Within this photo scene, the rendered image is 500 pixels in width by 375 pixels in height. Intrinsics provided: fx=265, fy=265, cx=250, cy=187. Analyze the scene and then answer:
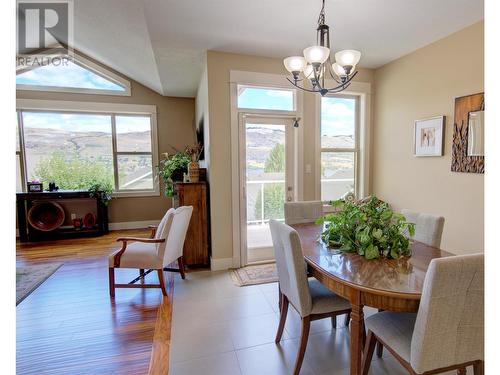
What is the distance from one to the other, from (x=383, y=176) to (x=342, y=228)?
249 cm

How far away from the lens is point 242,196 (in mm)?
3543

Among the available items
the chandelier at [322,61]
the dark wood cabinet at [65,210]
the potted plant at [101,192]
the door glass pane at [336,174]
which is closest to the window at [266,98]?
the door glass pane at [336,174]

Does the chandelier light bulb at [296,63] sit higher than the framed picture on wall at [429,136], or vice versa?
the chandelier light bulb at [296,63]

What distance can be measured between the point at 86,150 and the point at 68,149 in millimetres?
318

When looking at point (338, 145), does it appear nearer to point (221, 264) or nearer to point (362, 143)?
point (362, 143)

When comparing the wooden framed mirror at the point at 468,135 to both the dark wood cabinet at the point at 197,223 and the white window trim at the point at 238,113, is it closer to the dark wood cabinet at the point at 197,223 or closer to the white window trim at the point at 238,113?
the white window trim at the point at 238,113

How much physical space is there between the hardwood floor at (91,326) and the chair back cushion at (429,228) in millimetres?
2205

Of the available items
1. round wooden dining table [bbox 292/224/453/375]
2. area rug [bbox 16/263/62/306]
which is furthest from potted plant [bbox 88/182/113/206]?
round wooden dining table [bbox 292/224/453/375]

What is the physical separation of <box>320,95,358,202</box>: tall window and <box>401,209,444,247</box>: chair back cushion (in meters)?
1.84

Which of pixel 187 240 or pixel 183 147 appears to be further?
pixel 183 147

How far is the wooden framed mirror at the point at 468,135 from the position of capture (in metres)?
2.66

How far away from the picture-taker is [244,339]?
2160 mm

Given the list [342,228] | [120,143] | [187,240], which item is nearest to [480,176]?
[342,228]

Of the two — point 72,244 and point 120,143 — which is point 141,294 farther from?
point 120,143
